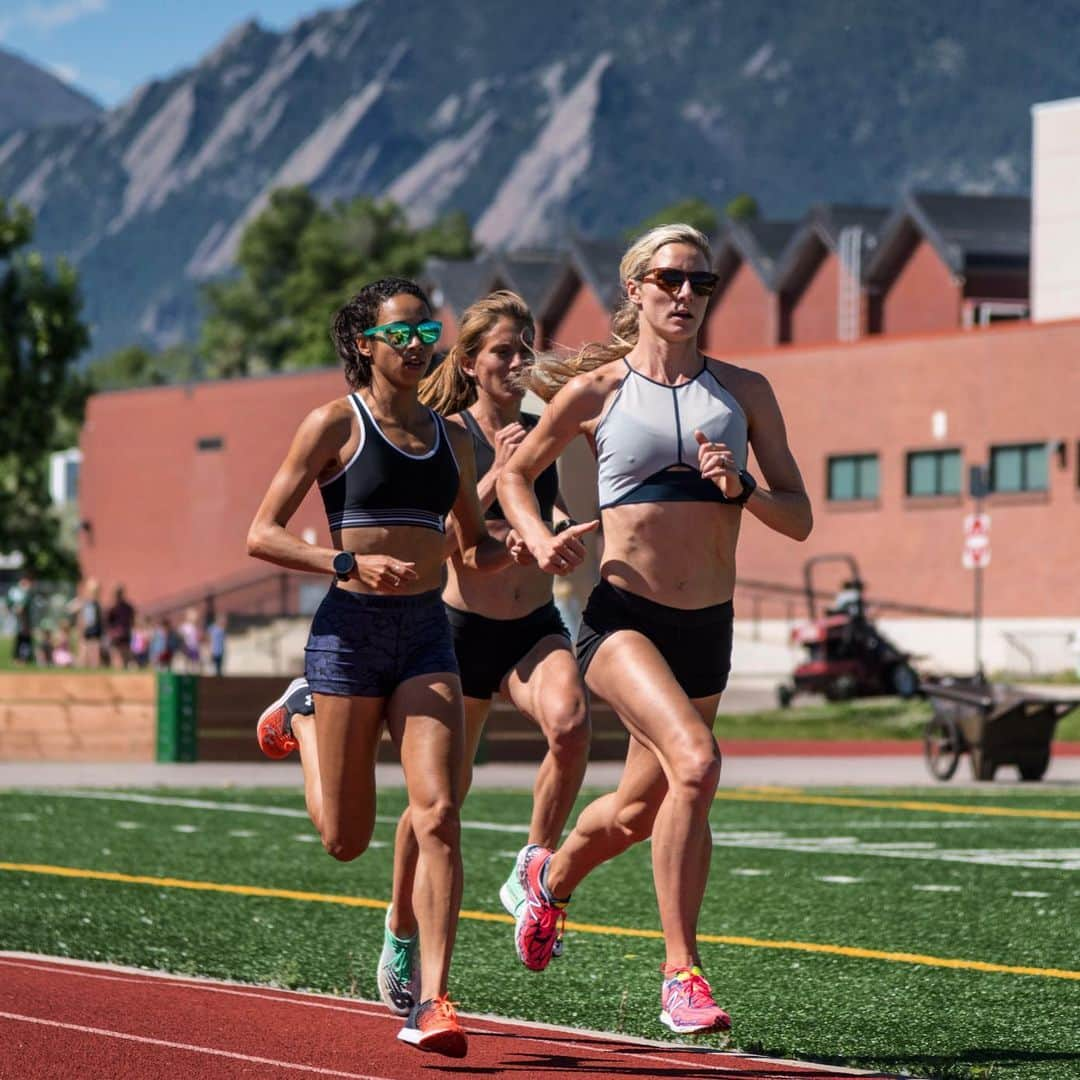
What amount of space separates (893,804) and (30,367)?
51.3 meters

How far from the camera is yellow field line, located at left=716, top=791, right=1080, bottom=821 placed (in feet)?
60.1

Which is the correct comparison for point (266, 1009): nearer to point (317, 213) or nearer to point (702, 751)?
point (702, 751)

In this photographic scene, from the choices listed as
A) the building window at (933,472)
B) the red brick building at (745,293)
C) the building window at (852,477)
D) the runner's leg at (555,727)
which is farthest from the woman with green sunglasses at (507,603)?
the red brick building at (745,293)

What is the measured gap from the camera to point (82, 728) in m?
24.2

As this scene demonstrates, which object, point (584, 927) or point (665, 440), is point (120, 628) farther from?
point (665, 440)

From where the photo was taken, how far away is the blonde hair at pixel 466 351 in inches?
350

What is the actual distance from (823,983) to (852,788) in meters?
13.3

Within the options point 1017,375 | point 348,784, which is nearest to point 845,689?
point 1017,375

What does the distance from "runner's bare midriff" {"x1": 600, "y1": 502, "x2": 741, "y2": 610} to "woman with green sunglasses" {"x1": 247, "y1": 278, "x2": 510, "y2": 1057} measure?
54 cm

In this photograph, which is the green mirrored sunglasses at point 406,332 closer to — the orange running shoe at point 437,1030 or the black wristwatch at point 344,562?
the black wristwatch at point 344,562

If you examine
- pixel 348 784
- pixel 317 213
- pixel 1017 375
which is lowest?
pixel 348 784

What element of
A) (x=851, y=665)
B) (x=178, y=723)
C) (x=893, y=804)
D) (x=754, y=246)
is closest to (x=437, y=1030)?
(x=893, y=804)

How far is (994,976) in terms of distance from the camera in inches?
360

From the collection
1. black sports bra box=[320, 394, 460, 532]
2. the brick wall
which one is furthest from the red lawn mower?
black sports bra box=[320, 394, 460, 532]
